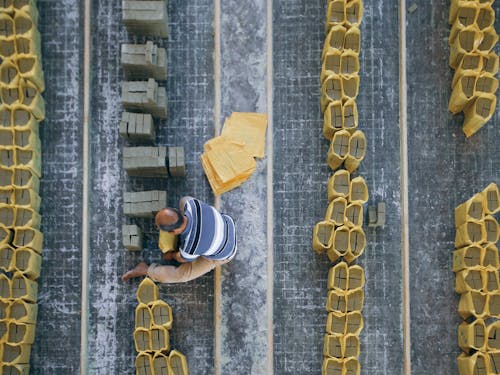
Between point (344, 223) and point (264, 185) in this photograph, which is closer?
point (344, 223)

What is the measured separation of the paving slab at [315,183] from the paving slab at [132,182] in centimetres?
123

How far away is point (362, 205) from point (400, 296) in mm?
1621

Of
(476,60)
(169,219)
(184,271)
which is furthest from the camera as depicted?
(476,60)

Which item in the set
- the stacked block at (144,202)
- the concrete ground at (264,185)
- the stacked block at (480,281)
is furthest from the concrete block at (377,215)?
the stacked block at (144,202)

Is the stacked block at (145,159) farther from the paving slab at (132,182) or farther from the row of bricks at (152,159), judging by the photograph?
the paving slab at (132,182)

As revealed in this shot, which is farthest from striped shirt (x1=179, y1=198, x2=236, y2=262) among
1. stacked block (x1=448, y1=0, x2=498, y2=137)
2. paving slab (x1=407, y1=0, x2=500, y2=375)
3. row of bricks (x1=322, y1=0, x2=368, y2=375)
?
stacked block (x1=448, y1=0, x2=498, y2=137)

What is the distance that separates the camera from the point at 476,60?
440 inches

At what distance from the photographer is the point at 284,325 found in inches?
447

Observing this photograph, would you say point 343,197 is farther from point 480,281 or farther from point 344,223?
point 480,281

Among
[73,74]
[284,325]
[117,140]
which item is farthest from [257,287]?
[73,74]

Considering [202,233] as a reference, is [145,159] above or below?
above

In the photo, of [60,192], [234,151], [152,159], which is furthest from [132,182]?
[234,151]

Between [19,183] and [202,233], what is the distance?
3.42m

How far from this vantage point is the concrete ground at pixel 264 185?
37.1ft
